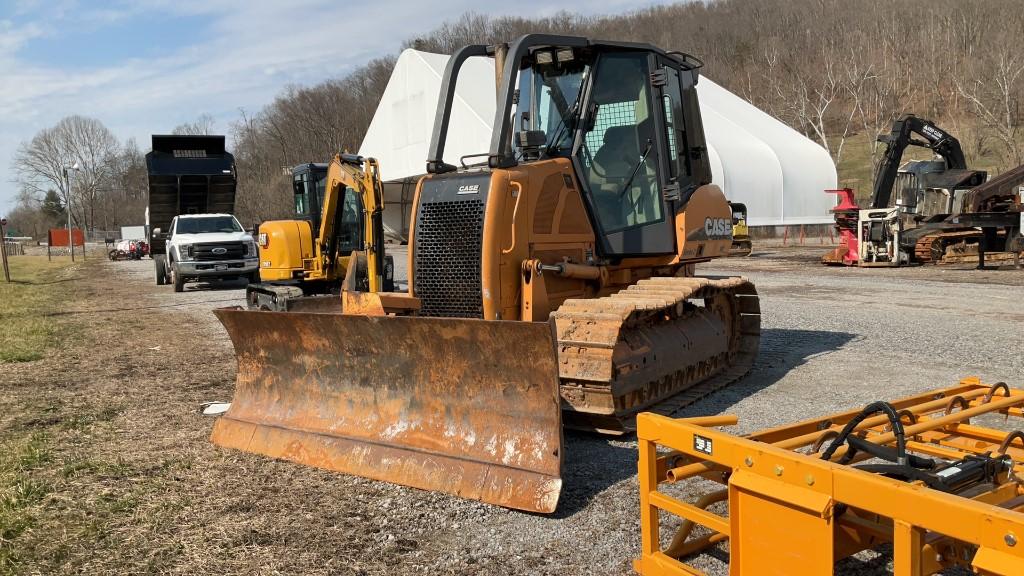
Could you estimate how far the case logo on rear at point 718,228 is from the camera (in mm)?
7582

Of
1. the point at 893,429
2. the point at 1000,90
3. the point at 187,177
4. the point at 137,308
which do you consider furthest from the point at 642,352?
the point at 1000,90

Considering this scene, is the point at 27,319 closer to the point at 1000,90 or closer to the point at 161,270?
the point at 161,270

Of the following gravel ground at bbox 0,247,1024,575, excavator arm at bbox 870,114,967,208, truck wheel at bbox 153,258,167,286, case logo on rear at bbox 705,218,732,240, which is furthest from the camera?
truck wheel at bbox 153,258,167,286

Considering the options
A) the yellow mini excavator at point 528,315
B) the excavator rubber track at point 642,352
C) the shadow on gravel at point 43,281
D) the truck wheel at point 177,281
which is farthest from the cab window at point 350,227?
the shadow on gravel at point 43,281

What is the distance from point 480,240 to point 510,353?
1.34 m

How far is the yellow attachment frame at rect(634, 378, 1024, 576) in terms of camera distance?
2361 mm

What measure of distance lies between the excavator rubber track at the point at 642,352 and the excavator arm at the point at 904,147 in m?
16.5

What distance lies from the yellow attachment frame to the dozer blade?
1036 millimetres

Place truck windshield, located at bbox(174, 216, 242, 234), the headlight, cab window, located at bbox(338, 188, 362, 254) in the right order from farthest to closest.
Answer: truck windshield, located at bbox(174, 216, 242, 234) → the headlight → cab window, located at bbox(338, 188, 362, 254)

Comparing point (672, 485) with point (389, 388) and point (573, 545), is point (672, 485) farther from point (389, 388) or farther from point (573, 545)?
point (389, 388)

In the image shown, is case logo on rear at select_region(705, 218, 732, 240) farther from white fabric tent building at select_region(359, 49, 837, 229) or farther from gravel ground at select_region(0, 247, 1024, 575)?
white fabric tent building at select_region(359, 49, 837, 229)

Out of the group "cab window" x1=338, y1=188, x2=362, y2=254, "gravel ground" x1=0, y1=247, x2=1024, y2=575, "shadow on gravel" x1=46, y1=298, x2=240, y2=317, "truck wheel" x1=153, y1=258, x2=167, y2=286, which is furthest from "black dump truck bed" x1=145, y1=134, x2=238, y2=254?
"gravel ground" x1=0, y1=247, x2=1024, y2=575

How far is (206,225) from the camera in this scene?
21.1 m

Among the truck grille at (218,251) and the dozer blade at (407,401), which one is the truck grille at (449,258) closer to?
the dozer blade at (407,401)
